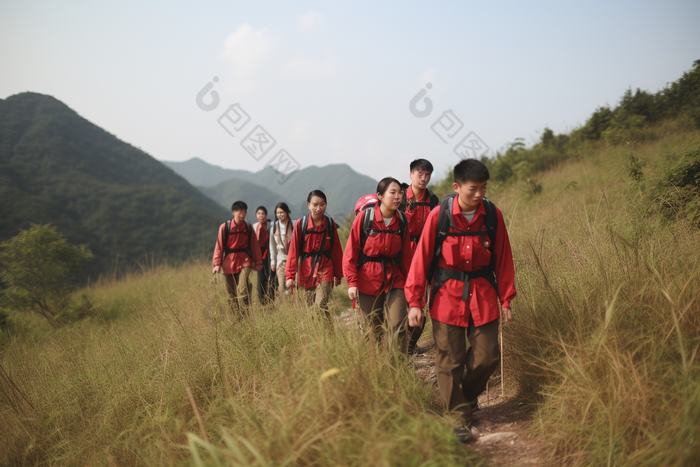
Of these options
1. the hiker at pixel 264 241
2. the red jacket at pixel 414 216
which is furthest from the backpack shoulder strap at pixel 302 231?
the hiker at pixel 264 241

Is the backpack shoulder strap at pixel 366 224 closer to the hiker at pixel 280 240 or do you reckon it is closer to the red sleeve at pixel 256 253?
the hiker at pixel 280 240

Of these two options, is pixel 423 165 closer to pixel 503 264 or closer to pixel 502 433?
pixel 503 264

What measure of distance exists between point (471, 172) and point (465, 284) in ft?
2.81

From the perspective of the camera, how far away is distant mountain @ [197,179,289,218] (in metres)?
126

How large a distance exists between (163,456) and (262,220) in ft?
17.7

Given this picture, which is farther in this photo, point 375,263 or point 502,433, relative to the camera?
point 375,263

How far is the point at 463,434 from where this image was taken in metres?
2.64

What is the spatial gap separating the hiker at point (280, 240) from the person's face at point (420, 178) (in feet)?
9.96

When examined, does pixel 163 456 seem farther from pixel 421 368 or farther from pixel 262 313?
pixel 421 368

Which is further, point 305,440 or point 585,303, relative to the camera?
point 585,303

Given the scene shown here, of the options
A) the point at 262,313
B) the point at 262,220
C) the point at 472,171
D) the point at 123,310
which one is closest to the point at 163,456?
the point at 262,313

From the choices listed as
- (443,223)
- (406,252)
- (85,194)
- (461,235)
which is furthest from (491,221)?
(85,194)

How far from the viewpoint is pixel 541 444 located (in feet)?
8.26

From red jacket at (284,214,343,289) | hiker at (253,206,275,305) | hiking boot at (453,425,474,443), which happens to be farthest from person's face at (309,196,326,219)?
hiking boot at (453,425,474,443)
